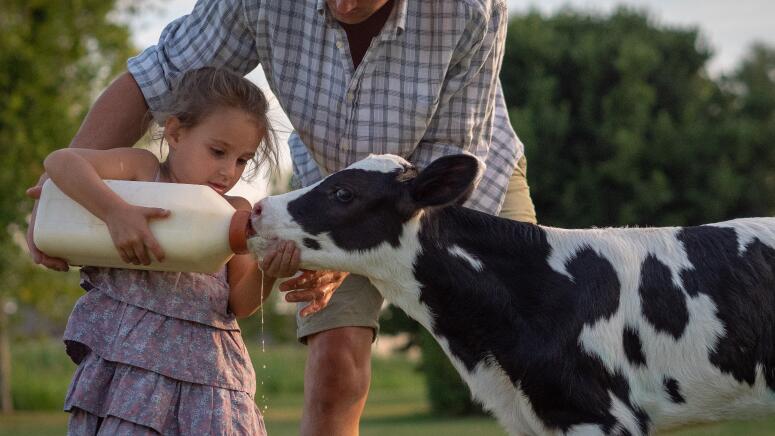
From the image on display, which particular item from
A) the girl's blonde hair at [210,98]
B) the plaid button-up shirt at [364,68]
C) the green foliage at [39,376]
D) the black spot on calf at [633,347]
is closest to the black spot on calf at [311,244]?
the girl's blonde hair at [210,98]

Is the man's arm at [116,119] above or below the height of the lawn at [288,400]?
above

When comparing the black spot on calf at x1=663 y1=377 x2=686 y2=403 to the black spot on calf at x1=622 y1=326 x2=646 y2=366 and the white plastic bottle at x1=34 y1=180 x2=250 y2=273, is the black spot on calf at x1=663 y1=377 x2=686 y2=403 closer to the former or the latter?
the black spot on calf at x1=622 y1=326 x2=646 y2=366

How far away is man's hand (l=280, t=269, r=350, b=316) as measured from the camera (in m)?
5.07

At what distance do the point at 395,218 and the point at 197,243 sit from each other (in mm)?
867

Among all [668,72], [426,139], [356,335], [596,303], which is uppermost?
[426,139]

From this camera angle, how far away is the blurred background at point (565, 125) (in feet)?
59.7

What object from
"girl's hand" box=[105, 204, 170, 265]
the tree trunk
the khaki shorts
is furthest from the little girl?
the tree trunk

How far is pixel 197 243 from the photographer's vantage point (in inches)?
177

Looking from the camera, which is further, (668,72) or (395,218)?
(668,72)

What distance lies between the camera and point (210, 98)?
15.8 ft

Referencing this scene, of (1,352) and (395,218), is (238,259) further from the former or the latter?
(1,352)

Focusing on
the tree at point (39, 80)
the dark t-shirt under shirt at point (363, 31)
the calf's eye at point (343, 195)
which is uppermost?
the dark t-shirt under shirt at point (363, 31)

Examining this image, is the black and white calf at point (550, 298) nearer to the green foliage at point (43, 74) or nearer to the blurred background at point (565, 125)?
the blurred background at point (565, 125)

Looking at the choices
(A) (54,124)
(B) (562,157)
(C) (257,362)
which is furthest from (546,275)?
(C) (257,362)
